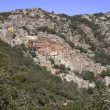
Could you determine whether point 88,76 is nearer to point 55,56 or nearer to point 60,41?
point 55,56

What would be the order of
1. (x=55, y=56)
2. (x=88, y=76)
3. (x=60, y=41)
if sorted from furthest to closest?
(x=60, y=41), (x=55, y=56), (x=88, y=76)

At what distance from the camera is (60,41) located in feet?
303

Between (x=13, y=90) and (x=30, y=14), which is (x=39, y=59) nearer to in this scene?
(x=30, y=14)

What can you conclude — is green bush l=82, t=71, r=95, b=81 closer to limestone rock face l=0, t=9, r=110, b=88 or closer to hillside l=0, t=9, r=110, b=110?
hillside l=0, t=9, r=110, b=110

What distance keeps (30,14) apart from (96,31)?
15954 mm

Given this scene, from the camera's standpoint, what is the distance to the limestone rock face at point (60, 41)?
3494 inches

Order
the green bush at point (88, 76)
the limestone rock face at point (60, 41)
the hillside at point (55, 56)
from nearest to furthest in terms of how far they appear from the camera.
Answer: the hillside at point (55, 56), the green bush at point (88, 76), the limestone rock face at point (60, 41)

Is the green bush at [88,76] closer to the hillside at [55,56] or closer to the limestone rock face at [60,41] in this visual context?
the hillside at [55,56]

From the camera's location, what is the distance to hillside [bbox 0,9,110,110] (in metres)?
71.2

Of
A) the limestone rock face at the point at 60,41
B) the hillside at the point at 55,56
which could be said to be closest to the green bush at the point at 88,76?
the hillside at the point at 55,56

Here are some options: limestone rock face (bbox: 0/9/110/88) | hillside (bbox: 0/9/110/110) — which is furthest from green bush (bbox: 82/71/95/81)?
limestone rock face (bbox: 0/9/110/88)

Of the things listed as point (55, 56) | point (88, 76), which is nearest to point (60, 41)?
point (55, 56)

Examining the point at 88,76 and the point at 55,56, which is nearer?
the point at 88,76

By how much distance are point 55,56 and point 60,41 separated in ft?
13.1
